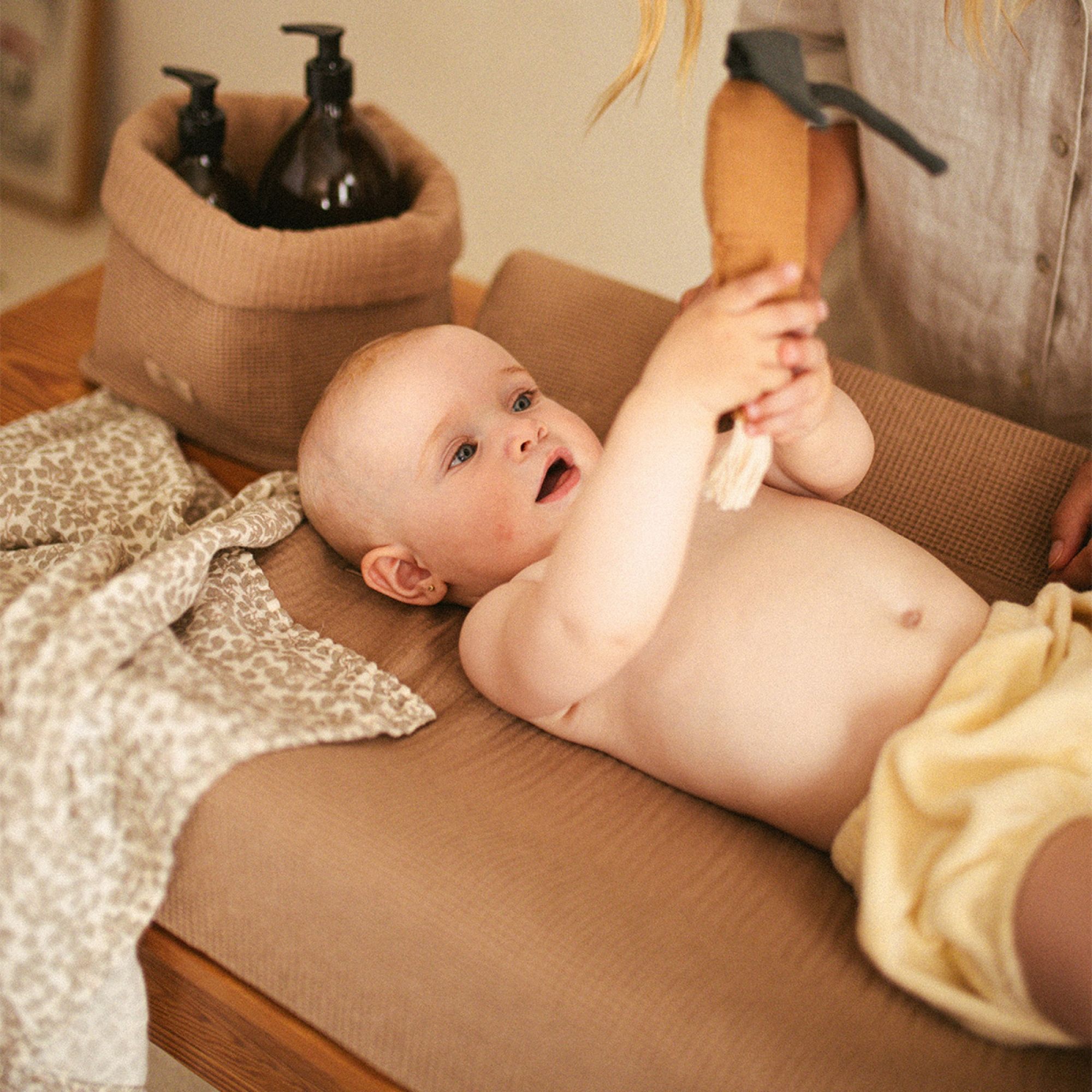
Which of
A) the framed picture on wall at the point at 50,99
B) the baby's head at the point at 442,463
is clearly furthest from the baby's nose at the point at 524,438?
the framed picture on wall at the point at 50,99

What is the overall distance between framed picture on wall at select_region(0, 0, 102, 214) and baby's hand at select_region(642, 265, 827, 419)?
188 cm

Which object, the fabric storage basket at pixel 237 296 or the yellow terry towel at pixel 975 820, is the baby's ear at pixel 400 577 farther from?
the yellow terry towel at pixel 975 820

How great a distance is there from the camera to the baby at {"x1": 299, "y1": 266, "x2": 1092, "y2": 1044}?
2.15 feet

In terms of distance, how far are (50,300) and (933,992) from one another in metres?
1.31

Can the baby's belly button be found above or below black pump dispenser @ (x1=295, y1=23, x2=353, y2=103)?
below

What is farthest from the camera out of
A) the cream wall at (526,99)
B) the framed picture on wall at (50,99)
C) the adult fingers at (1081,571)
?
the framed picture on wall at (50,99)

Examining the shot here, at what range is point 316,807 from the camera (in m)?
0.75

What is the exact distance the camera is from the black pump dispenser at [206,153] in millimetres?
1174

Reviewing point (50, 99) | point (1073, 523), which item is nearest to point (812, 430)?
point (1073, 523)

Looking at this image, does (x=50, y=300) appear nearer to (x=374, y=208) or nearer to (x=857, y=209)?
(x=374, y=208)

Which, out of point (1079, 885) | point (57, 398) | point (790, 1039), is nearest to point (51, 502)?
Answer: point (57, 398)

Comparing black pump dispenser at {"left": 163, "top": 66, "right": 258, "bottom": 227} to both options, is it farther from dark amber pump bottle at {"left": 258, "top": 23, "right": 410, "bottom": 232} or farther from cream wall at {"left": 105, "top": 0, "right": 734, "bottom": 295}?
cream wall at {"left": 105, "top": 0, "right": 734, "bottom": 295}

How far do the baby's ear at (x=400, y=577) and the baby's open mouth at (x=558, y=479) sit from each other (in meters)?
Result: 0.13

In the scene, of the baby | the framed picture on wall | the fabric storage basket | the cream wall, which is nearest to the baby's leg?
the baby
